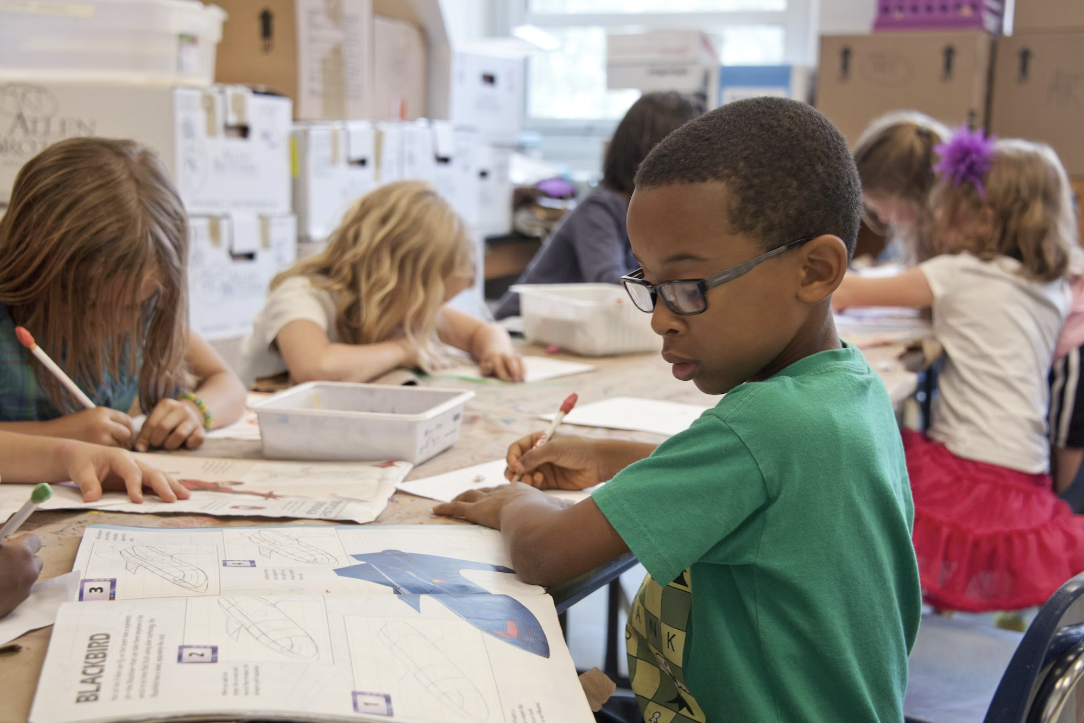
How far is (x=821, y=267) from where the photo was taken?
76cm

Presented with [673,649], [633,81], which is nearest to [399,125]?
[633,81]

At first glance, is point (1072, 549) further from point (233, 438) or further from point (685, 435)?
point (233, 438)

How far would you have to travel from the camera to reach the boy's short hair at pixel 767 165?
2.42ft

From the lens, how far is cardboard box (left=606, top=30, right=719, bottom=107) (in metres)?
3.70

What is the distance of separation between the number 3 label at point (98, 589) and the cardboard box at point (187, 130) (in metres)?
1.68

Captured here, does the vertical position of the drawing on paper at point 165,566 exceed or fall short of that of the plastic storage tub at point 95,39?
it falls short

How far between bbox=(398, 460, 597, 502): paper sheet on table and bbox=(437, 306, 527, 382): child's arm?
51 cm

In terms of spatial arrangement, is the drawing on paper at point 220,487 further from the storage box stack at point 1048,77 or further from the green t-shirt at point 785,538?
the storage box stack at point 1048,77

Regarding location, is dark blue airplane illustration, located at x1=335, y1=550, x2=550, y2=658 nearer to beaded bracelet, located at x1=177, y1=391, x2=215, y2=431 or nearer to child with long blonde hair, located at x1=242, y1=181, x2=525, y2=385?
beaded bracelet, located at x1=177, y1=391, x2=215, y2=431

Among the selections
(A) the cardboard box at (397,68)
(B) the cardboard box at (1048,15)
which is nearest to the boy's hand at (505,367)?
(A) the cardboard box at (397,68)

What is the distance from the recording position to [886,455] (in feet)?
2.55

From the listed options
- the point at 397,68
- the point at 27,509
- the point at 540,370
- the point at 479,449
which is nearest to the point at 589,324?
the point at 540,370

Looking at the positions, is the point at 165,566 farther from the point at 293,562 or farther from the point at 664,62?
the point at 664,62

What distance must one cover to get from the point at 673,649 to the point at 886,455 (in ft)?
0.78
